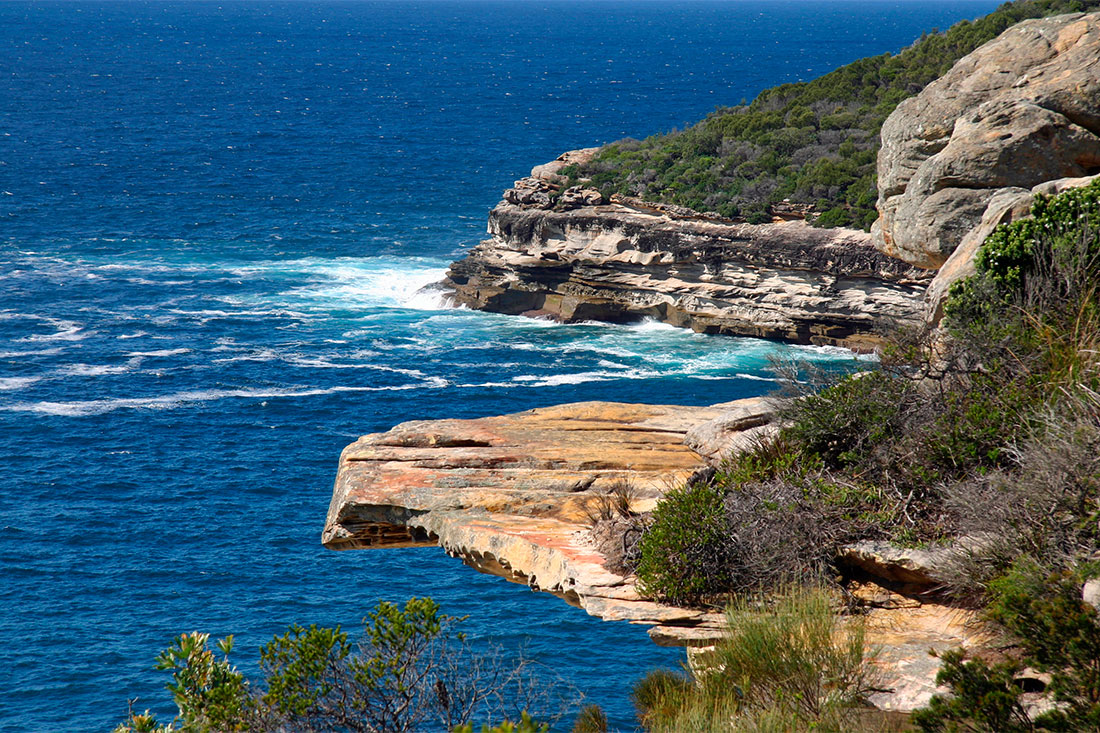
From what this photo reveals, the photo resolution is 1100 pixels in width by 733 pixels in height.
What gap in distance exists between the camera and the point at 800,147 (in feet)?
233

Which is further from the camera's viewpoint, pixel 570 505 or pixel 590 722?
pixel 590 722

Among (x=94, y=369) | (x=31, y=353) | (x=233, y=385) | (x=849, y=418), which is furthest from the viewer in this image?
(x=31, y=353)

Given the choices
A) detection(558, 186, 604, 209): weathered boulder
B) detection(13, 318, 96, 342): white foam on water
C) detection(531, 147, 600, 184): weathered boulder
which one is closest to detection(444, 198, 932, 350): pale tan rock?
detection(558, 186, 604, 209): weathered boulder

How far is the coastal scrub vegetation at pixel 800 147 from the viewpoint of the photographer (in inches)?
2539

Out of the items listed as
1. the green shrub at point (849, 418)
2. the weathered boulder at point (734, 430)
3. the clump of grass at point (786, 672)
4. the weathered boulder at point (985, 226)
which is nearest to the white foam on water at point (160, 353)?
the weathered boulder at point (734, 430)

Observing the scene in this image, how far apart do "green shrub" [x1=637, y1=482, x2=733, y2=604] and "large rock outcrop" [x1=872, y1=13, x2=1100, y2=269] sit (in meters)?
7.86

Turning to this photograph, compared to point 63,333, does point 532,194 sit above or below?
above

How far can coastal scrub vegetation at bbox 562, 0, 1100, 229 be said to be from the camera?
212ft

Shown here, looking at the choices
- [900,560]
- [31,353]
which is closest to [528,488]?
[900,560]

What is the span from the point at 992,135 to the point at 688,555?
34.9 ft

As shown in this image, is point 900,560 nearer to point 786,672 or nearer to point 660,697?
point 786,672

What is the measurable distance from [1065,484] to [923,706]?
3.04m

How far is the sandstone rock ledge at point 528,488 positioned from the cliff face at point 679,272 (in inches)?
1485

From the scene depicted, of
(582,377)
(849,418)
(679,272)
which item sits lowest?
(582,377)
